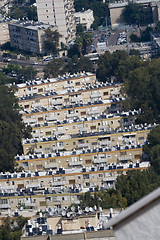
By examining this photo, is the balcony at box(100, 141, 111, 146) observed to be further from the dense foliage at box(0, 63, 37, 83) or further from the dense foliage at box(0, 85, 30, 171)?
the dense foliage at box(0, 63, 37, 83)

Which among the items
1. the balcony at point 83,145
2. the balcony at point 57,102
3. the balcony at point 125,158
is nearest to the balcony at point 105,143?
the balcony at point 83,145

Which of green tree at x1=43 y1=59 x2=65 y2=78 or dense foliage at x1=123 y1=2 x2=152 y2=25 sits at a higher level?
dense foliage at x1=123 y1=2 x2=152 y2=25

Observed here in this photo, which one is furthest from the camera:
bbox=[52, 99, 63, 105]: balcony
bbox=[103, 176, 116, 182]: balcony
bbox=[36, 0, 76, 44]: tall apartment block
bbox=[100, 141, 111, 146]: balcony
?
bbox=[36, 0, 76, 44]: tall apartment block

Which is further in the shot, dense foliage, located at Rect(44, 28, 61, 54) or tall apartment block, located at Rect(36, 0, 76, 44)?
tall apartment block, located at Rect(36, 0, 76, 44)

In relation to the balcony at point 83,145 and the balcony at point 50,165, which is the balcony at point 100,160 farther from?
the balcony at point 83,145

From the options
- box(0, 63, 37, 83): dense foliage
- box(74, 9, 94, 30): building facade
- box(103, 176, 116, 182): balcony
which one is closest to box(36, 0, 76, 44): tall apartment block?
box(74, 9, 94, 30): building facade

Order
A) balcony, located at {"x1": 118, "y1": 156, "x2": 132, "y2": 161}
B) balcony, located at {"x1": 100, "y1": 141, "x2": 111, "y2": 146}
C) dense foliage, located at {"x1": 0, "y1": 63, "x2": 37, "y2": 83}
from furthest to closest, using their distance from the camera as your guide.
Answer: dense foliage, located at {"x1": 0, "y1": 63, "x2": 37, "y2": 83} < balcony, located at {"x1": 100, "y1": 141, "x2": 111, "y2": 146} < balcony, located at {"x1": 118, "y1": 156, "x2": 132, "y2": 161}

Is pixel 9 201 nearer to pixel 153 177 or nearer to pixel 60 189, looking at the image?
pixel 60 189
